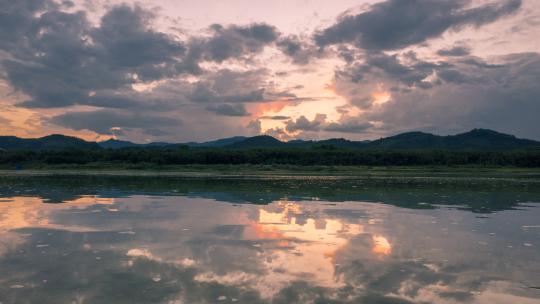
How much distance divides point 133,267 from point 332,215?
13.1 m

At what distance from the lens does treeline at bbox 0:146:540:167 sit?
106m

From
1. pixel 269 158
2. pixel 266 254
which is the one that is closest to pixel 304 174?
pixel 269 158

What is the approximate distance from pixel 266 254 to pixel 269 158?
9855 cm

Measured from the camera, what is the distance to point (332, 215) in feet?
76.7

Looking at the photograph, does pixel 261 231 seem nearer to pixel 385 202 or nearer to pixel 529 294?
pixel 529 294

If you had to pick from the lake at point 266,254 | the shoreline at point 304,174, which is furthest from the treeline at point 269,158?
the lake at point 266,254

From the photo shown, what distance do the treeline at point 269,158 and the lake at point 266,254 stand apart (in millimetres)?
83389

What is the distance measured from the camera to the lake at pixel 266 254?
34.4 ft

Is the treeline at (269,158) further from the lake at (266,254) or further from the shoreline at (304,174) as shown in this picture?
the lake at (266,254)

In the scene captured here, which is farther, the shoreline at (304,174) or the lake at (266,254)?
the shoreline at (304,174)

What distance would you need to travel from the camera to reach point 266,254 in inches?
567

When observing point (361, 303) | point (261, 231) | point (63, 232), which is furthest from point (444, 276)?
point (63, 232)

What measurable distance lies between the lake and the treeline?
83.4 meters

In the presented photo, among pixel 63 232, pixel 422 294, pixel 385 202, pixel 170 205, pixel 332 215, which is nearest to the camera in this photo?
pixel 422 294
